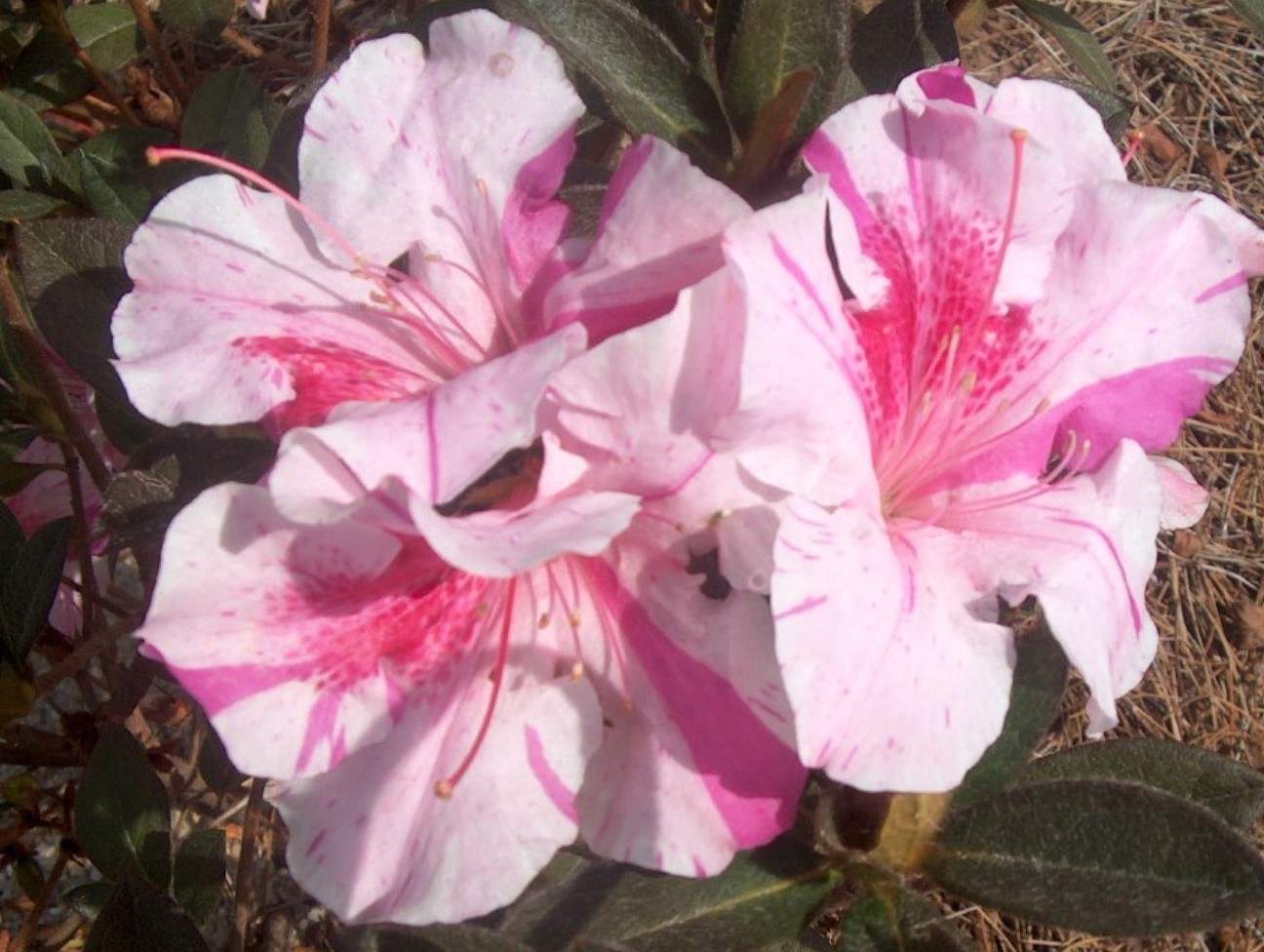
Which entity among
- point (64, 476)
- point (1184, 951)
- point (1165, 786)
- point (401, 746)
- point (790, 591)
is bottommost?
point (1184, 951)

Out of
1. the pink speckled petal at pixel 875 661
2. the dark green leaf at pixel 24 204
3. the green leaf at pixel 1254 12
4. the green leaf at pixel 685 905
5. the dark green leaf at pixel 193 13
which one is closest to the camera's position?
the pink speckled petal at pixel 875 661

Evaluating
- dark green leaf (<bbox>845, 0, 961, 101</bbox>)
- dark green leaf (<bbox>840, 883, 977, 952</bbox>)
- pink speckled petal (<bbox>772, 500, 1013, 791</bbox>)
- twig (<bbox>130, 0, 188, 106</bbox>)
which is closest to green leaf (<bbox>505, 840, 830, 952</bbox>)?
dark green leaf (<bbox>840, 883, 977, 952</bbox>)

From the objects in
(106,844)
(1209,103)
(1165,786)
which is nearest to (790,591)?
(1165,786)

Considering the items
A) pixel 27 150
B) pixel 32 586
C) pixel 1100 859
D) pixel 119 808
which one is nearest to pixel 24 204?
pixel 27 150

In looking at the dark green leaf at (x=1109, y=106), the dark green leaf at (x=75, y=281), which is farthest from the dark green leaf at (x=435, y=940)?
the dark green leaf at (x=1109, y=106)

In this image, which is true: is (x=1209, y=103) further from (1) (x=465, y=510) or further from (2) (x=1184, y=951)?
(1) (x=465, y=510)

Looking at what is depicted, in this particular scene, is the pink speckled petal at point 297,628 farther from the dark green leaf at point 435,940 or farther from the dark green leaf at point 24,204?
the dark green leaf at point 24,204

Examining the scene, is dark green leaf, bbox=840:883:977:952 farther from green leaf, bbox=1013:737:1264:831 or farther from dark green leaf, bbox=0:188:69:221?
dark green leaf, bbox=0:188:69:221
